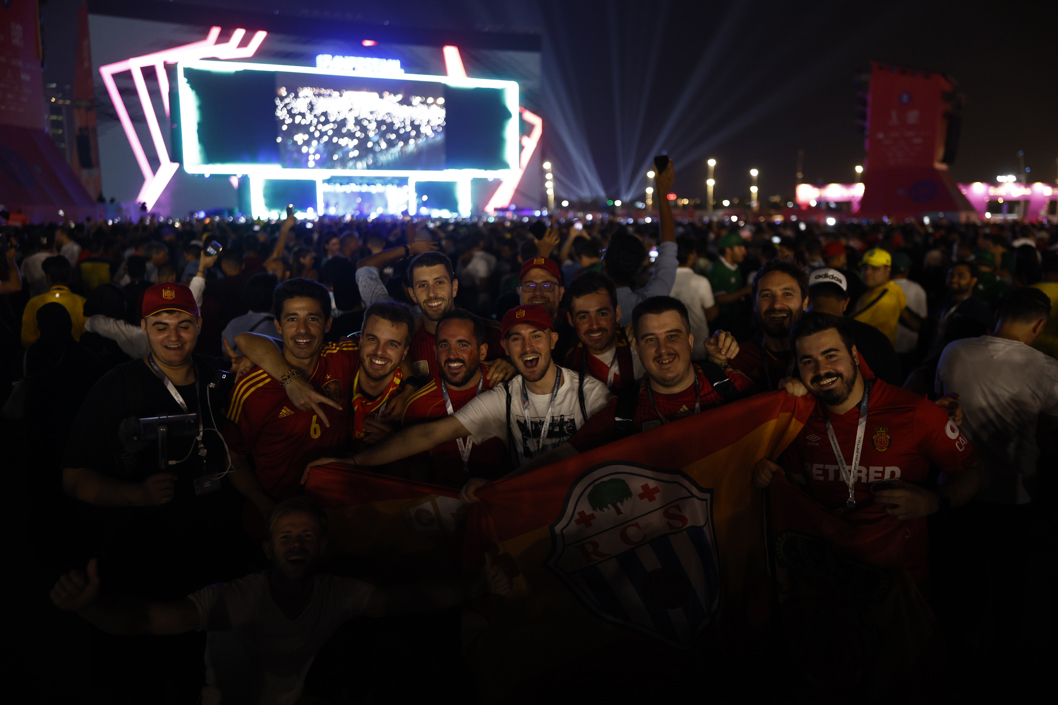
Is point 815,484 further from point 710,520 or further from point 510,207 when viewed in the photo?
point 510,207

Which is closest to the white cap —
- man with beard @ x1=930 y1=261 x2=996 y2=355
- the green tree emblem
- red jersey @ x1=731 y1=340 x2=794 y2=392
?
red jersey @ x1=731 y1=340 x2=794 y2=392

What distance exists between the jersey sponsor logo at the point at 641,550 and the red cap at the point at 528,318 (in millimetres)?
807

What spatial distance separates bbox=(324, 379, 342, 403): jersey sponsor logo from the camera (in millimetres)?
3828

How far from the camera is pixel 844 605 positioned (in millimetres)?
3062

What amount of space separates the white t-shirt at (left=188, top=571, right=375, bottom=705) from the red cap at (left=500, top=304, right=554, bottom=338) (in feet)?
Result: 5.03

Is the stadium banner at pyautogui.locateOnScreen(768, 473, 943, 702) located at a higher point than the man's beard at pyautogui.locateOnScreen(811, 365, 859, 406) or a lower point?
lower

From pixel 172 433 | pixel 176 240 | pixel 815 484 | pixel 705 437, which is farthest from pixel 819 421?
pixel 176 240

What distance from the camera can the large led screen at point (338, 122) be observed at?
4519 cm

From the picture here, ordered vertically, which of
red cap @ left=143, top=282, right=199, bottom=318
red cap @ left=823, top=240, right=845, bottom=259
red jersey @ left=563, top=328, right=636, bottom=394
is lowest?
red jersey @ left=563, top=328, right=636, bottom=394

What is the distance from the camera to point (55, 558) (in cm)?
496

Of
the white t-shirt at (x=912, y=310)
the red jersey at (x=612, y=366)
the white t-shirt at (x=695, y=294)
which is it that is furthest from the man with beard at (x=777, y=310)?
the white t-shirt at (x=912, y=310)

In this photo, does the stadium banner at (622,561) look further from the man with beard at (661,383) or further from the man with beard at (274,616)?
the man with beard at (274,616)

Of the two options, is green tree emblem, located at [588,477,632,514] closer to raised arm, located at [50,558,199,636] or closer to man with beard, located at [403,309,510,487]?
man with beard, located at [403,309,510,487]

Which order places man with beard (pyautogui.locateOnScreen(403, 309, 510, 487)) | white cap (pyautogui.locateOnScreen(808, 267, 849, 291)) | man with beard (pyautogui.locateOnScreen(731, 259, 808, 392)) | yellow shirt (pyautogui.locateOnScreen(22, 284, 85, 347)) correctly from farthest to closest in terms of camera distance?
yellow shirt (pyautogui.locateOnScreen(22, 284, 85, 347)) < white cap (pyautogui.locateOnScreen(808, 267, 849, 291)) < man with beard (pyautogui.locateOnScreen(731, 259, 808, 392)) < man with beard (pyautogui.locateOnScreen(403, 309, 510, 487))
